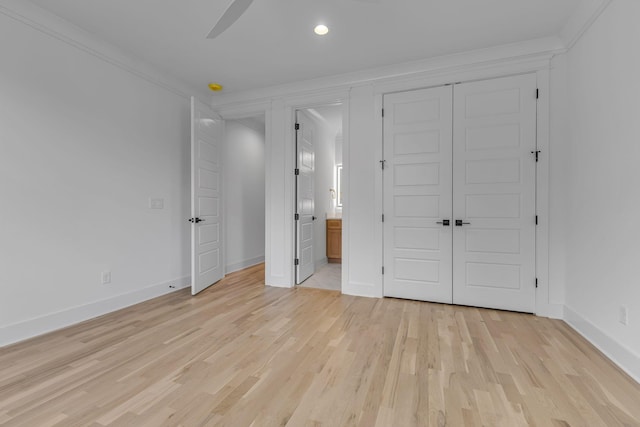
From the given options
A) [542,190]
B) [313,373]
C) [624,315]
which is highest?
[542,190]

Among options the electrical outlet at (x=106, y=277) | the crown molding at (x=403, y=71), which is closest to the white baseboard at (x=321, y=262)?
the crown molding at (x=403, y=71)

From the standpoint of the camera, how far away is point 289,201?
12.9ft

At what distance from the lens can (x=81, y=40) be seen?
2.72 m

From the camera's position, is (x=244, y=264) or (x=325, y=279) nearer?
(x=325, y=279)

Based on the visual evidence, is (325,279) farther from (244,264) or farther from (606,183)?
(606,183)

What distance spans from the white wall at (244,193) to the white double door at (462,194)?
8.74ft

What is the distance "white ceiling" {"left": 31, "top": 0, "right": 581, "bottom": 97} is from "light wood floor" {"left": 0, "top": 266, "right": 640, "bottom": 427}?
8.70ft

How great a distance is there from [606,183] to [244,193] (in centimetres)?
465

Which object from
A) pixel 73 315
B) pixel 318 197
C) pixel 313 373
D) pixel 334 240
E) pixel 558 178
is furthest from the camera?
pixel 334 240

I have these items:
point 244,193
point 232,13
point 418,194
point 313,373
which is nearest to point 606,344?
point 418,194

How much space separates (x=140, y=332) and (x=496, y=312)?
10.9 ft

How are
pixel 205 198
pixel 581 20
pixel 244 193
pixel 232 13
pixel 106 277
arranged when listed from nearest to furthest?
pixel 232 13, pixel 581 20, pixel 106 277, pixel 205 198, pixel 244 193

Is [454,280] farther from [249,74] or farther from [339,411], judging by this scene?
[249,74]

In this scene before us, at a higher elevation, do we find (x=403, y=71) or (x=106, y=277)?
(x=403, y=71)
